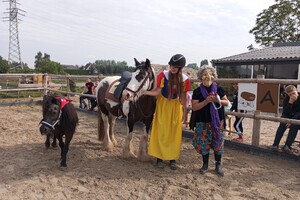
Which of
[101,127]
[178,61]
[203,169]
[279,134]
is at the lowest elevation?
[203,169]

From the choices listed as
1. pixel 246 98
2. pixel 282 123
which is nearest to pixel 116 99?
pixel 246 98

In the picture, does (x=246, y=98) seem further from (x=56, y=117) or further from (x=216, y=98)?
(x=56, y=117)

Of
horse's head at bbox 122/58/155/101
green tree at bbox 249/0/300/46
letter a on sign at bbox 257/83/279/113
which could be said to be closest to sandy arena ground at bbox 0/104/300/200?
letter a on sign at bbox 257/83/279/113

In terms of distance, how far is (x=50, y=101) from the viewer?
343cm

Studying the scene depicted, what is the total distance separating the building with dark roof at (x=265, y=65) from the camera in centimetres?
1132

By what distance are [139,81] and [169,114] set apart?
614 mm

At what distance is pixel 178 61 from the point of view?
3320 millimetres

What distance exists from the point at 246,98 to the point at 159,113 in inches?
76.3

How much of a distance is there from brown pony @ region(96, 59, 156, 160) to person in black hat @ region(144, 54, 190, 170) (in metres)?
0.15

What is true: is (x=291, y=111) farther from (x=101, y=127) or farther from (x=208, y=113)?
(x=101, y=127)

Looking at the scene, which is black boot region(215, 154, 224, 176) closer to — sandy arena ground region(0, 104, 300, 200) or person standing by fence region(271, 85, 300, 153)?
sandy arena ground region(0, 104, 300, 200)

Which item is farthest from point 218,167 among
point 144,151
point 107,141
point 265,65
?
point 265,65

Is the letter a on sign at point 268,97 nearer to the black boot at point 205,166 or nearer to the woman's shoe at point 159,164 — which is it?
the black boot at point 205,166

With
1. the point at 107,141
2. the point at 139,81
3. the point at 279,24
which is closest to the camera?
the point at 139,81
